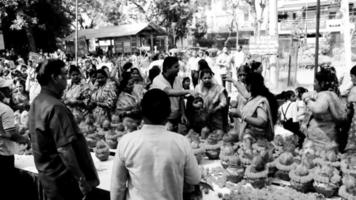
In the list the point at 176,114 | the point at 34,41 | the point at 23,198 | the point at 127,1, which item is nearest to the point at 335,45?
the point at 127,1

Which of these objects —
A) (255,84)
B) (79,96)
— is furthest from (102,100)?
(255,84)

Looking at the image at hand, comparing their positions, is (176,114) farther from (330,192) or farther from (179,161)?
(179,161)

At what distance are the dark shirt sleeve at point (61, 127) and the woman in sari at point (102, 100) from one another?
104 inches

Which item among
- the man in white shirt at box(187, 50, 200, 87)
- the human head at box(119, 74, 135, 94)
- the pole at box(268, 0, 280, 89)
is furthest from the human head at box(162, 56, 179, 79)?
the pole at box(268, 0, 280, 89)

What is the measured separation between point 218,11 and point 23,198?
144ft

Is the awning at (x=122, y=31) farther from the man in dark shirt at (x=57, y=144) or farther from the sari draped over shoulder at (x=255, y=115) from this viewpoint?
the man in dark shirt at (x=57, y=144)

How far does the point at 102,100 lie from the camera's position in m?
4.96

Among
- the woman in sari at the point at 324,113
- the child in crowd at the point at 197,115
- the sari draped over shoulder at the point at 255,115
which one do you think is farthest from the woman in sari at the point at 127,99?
the woman in sari at the point at 324,113

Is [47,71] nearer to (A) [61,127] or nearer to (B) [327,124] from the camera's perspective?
(A) [61,127]

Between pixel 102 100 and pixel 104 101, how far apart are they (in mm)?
32

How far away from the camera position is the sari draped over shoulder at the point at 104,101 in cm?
495

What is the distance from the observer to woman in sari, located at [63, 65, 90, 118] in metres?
5.01

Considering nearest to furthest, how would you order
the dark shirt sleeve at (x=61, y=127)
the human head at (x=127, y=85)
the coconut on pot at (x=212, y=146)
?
the dark shirt sleeve at (x=61, y=127), the coconut on pot at (x=212, y=146), the human head at (x=127, y=85)

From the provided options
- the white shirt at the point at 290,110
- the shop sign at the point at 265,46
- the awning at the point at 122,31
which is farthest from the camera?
the awning at the point at 122,31
